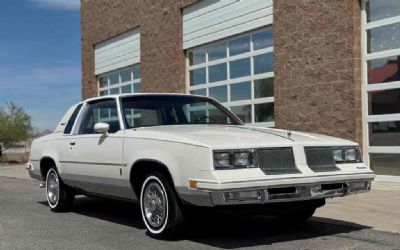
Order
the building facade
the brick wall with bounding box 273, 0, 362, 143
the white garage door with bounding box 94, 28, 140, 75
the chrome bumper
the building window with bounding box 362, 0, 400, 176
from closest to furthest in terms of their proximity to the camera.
A: 1. the chrome bumper
2. the building window with bounding box 362, 0, 400, 176
3. the building facade
4. the brick wall with bounding box 273, 0, 362, 143
5. the white garage door with bounding box 94, 28, 140, 75

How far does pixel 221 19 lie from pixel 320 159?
1052 cm

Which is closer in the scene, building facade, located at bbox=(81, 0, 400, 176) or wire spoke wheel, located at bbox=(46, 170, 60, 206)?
wire spoke wheel, located at bbox=(46, 170, 60, 206)

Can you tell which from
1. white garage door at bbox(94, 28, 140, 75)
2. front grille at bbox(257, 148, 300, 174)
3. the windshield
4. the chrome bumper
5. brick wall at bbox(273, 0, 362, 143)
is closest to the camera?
the chrome bumper

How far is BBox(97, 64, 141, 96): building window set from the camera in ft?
70.3

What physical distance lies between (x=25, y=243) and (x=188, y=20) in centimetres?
1208

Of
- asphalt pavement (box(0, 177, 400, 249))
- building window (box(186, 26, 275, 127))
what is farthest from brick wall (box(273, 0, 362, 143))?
asphalt pavement (box(0, 177, 400, 249))

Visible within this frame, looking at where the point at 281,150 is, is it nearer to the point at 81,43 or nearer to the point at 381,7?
the point at 381,7

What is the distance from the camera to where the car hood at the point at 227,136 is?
6.07 m

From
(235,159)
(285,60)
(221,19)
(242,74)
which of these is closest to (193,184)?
(235,159)

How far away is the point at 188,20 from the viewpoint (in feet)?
58.4

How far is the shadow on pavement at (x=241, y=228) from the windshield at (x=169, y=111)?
127cm

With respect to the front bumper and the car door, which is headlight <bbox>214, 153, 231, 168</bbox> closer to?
the front bumper

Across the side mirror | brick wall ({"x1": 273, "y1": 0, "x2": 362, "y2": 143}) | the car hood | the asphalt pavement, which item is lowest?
the asphalt pavement

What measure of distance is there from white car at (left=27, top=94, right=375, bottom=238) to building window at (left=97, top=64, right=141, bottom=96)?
12851mm
